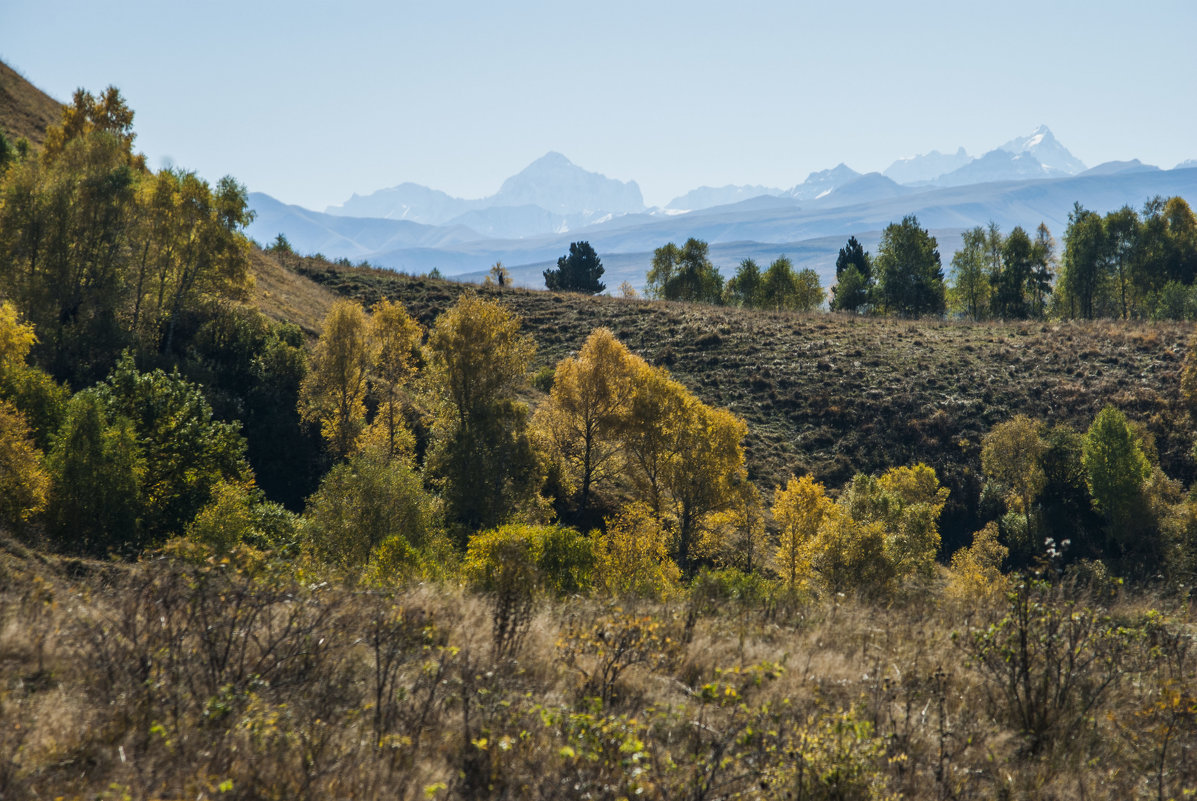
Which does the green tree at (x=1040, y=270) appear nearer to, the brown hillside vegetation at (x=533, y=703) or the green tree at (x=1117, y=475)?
the green tree at (x=1117, y=475)

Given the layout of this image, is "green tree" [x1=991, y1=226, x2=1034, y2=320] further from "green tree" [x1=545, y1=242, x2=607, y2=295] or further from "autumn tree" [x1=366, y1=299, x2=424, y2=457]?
"autumn tree" [x1=366, y1=299, x2=424, y2=457]

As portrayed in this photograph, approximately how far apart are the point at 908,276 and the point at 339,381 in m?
89.3

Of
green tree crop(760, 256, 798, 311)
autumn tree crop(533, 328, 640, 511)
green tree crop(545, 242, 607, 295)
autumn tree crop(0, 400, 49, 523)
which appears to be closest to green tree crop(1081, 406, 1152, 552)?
autumn tree crop(533, 328, 640, 511)

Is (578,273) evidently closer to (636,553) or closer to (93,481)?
(636,553)

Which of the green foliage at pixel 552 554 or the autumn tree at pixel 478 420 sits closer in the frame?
the green foliage at pixel 552 554

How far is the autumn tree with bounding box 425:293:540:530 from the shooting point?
37.1m

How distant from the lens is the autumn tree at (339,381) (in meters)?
45.2

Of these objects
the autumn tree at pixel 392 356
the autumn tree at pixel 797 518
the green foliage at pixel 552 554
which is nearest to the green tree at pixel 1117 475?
the autumn tree at pixel 797 518

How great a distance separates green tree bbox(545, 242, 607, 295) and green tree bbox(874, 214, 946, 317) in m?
47.9

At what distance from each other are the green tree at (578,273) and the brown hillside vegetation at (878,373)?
29.6 meters

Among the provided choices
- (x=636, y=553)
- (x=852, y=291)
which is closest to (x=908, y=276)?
(x=852, y=291)

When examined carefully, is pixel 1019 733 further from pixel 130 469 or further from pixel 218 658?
pixel 130 469

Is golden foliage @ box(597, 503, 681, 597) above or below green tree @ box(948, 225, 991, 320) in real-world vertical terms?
below

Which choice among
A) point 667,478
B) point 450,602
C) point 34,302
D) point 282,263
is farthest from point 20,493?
point 282,263
